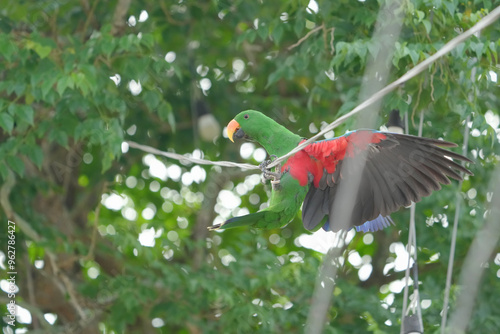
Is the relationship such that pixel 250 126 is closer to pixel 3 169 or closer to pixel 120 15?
pixel 3 169

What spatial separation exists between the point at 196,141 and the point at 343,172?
186cm

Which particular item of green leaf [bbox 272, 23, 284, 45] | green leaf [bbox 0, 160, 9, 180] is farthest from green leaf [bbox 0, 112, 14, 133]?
green leaf [bbox 272, 23, 284, 45]

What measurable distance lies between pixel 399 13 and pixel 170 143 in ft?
6.38

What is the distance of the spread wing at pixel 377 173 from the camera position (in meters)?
2.17

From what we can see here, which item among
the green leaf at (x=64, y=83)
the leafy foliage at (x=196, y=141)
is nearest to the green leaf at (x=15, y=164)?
the leafy foliage at (x=196, y=141)

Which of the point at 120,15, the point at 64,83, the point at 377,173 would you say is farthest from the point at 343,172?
the point at 120,15

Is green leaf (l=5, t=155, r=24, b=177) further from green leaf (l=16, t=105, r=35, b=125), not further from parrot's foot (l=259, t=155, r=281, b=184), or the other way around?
parrot's foot (l=259, t=155, r=281, b=184)

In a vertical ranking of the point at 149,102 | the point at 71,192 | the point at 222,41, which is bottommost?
the point at 149,102

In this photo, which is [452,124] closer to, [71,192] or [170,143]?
[170,143]

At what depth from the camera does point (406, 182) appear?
2238 mm

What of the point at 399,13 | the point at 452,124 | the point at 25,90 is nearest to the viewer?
the point at 399,13

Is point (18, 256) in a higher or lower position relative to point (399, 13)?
lower

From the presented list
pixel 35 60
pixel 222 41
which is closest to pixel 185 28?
pixel 222 41

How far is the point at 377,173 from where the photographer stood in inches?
89.0
